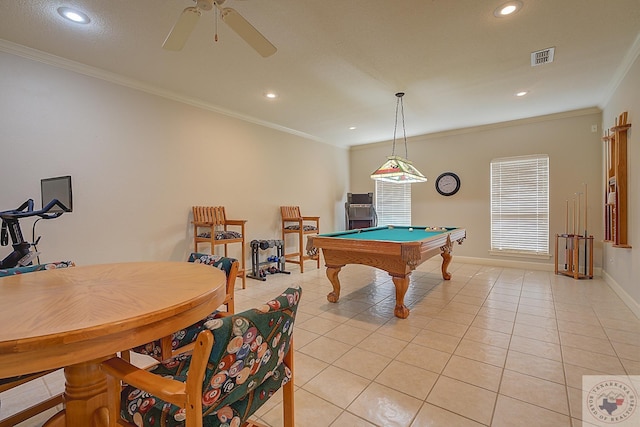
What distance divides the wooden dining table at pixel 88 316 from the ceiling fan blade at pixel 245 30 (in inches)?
60.6

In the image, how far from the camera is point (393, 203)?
7012mm

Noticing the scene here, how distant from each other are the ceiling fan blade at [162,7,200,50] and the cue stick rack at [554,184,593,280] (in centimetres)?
563

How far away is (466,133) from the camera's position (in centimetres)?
588

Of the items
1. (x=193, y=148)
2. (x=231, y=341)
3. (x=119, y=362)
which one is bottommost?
(x=119, y=362)

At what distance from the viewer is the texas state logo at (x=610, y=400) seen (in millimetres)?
1558

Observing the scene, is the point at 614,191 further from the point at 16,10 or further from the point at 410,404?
the point at 16,10

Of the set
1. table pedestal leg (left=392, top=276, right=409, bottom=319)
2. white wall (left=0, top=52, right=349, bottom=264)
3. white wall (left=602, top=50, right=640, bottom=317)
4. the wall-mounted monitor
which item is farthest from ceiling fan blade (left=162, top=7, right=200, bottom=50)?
white wall (left=602, top=50, right=640, bottom=317)

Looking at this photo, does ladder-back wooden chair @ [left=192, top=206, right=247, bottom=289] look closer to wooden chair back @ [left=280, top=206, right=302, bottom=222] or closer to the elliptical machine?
wooden chair back @ [left=280, top=206, right=302, bottom=222]

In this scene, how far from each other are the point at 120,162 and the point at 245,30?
253cm

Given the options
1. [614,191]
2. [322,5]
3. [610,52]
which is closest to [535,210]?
[614,191]

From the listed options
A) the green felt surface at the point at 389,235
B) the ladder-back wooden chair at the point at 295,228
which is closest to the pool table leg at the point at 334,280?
the green felt surface at the point at 389,235

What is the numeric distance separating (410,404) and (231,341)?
1398 mm

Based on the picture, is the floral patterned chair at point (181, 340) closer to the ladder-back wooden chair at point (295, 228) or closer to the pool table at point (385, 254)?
the pool table at point (385, 254)

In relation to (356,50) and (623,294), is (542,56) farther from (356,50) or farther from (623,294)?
(623,294)
